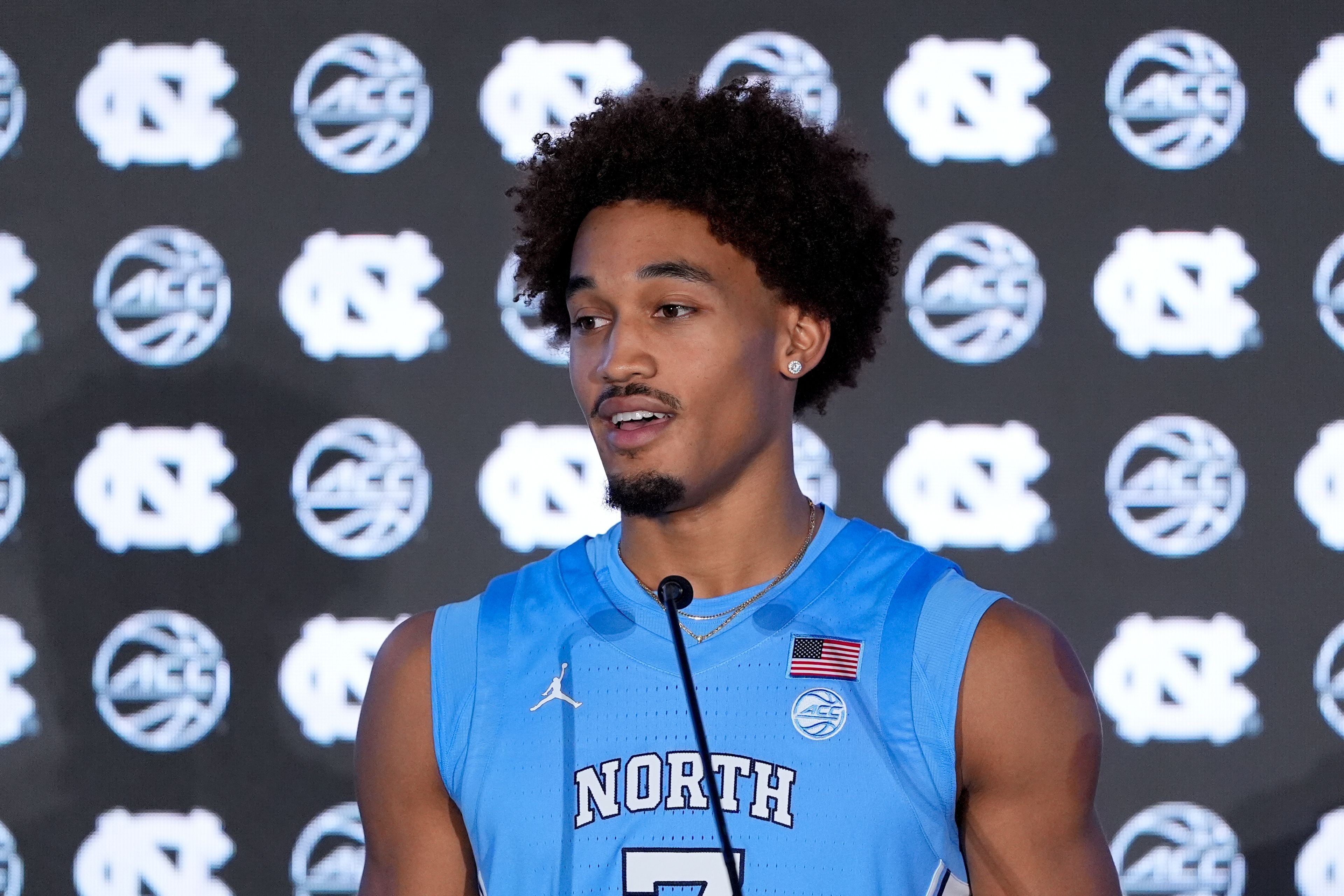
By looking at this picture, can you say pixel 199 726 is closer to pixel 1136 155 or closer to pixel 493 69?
pixel 493 69

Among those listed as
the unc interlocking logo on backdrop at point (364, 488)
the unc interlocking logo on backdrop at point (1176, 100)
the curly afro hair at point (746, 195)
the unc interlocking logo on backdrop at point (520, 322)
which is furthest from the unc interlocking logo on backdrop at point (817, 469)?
the unc interlocking logo on backdrop at point (1176, 100)

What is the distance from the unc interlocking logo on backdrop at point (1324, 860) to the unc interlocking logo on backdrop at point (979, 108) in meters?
1.28

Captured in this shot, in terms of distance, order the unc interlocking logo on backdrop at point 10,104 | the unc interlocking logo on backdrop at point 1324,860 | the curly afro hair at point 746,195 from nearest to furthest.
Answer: the curly afro hair at point 746,195 < the unc interlocking logo on backdrop at point 1324,860 < the unc interlocking logo on backdrop at point 10,104

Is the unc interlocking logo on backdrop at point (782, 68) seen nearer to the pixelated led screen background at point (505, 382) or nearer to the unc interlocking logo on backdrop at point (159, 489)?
the pixelated led screen background at point (505, 382)

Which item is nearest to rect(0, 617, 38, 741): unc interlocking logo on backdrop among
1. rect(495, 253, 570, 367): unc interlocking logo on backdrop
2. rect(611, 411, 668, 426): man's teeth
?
rect(495, 253, 570, 367): unc interlocking logo on backdrop

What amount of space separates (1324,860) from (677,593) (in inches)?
65.5

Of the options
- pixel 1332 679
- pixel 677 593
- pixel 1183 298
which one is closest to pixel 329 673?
pixel 677 593

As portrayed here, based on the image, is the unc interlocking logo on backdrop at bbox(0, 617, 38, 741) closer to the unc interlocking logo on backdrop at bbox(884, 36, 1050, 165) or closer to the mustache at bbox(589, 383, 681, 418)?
the mustache at bbox(589, 383, 681, 418)

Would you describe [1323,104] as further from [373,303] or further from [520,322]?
[373,303]

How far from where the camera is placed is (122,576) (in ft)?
7.86

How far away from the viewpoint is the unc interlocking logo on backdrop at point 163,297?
7.88 ft

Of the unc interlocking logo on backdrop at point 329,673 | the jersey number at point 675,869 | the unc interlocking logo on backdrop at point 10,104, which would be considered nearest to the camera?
the jersey number at point 675,869

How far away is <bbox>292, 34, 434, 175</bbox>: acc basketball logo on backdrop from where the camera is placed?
2414mm

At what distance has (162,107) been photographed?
2.44 metres
